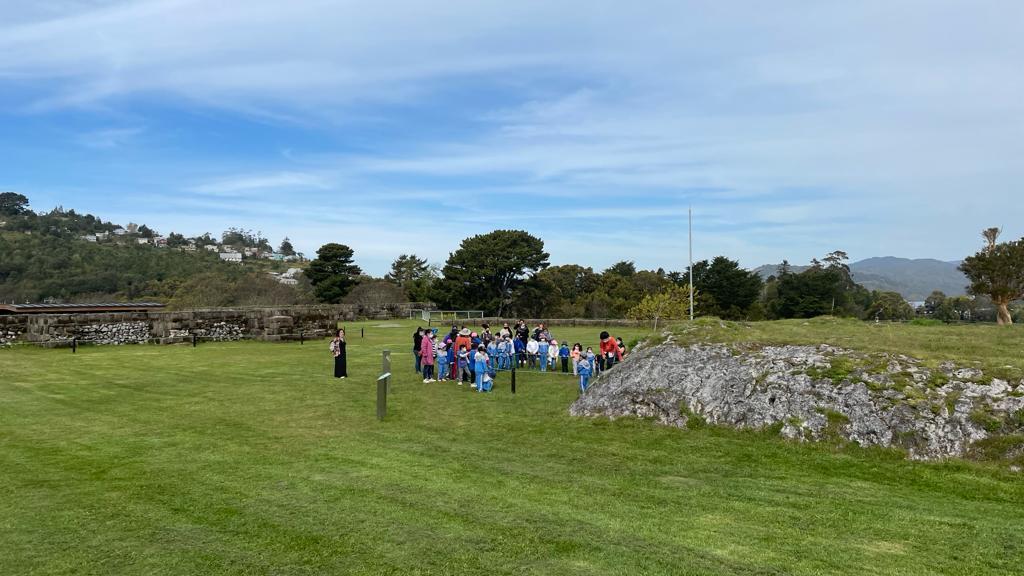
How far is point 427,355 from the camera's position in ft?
56.0

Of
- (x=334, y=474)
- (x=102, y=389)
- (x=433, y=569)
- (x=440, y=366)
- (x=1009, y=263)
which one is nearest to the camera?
(x=433, y=569)

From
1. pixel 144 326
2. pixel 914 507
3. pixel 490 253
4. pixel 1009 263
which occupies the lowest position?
pixel 914 507

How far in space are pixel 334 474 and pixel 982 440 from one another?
31.4ft

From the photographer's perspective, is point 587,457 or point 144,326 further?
point 144,326

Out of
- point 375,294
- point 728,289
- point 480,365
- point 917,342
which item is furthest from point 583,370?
point 375,294

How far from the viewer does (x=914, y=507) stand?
7.16 m

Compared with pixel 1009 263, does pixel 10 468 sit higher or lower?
lower

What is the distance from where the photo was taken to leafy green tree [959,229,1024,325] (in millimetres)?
31484

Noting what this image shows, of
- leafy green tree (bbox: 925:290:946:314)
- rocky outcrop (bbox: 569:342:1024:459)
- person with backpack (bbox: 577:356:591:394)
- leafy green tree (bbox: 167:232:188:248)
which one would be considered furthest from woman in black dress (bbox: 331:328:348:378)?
leafy green tree (bbox: 167:232:188:248)

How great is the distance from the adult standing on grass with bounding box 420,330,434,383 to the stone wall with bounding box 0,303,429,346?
47.1 ft

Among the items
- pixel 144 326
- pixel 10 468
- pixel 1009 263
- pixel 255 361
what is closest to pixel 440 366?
pixel 255 361

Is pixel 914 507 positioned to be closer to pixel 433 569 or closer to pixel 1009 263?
pixel 433 569

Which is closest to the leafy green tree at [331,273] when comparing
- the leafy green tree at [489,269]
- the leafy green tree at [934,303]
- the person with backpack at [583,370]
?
the leafy green tree at [489,269]

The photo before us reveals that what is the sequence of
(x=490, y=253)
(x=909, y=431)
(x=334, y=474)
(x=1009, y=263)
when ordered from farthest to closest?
1. (x=490, y=253)
2. (x=1009, y=263)
3. (x=909, y=431)
4. (x=334, y=474)
